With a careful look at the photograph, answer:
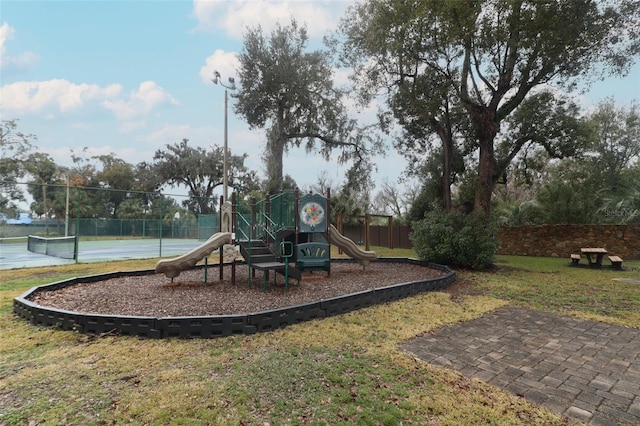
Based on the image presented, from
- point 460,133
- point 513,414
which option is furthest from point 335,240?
point 460,133

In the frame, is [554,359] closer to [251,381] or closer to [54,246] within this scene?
[251,381]

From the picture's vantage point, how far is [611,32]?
8938mm

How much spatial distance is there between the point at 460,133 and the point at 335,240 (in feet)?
26.2

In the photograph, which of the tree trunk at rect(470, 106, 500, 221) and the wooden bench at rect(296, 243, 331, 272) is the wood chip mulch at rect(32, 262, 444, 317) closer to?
the wooden bench at rect(296, 243, 331, 272)

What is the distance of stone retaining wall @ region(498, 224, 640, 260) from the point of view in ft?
38.4

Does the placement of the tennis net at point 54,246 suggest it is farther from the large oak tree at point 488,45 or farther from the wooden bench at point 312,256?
the large oak tree at point 488,45

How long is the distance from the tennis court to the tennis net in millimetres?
198

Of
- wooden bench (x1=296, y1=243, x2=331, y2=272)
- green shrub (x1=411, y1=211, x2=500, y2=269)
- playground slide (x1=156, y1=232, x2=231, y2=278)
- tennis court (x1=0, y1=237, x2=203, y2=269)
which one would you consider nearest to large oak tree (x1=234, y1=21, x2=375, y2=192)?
tennis court (x1=0, y1=237, x2=203, y2=269)

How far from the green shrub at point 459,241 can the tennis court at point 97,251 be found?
29.5 feet

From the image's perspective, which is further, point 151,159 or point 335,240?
point 151,159

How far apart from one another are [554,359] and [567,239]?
39.7 ft

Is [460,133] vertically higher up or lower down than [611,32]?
lower down

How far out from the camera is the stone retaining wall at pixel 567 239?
11703 mm

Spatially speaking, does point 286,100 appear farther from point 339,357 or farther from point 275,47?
point 339,357
